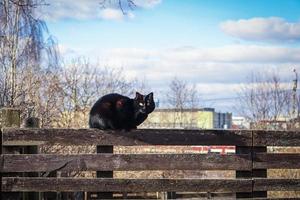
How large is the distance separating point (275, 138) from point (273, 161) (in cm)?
29

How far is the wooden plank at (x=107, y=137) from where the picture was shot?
6055 mm

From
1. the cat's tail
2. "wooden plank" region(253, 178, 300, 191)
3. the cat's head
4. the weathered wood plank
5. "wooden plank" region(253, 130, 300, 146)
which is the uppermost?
the cat's head

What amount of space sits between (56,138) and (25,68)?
10.1 metres

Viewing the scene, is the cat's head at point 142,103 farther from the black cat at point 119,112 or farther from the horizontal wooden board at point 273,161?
the horizontal wooden board at point 273,161

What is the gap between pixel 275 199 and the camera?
637 cm

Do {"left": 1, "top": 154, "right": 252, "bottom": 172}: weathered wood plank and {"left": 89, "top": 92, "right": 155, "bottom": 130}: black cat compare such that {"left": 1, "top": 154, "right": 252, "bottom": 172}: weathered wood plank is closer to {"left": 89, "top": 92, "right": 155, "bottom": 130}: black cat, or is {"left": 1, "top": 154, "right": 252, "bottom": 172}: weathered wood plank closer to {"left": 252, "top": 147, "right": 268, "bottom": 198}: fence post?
{"left": 252, "top": 147, "right": 268, "bottom": 198}: fence post

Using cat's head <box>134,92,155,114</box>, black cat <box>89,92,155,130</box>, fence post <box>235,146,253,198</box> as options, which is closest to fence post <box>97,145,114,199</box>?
black cat <box>89,92,155,130</box>

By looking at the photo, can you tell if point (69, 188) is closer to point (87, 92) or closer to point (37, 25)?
point (37, 25)

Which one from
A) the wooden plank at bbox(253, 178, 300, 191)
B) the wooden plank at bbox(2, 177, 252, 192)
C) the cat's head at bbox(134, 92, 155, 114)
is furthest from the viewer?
the cat's head at bbox(134, 92, 155, 114)

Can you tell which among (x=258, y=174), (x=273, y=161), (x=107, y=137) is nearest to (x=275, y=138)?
(x=273, y=161)

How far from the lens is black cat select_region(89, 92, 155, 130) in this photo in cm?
651

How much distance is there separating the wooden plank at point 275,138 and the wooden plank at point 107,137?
41 cm

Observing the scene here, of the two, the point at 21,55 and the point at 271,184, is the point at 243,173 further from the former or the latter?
the point at 21,55

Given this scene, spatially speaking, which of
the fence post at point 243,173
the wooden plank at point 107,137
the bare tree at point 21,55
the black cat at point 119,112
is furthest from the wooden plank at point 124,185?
the bare tree at point 21,55
